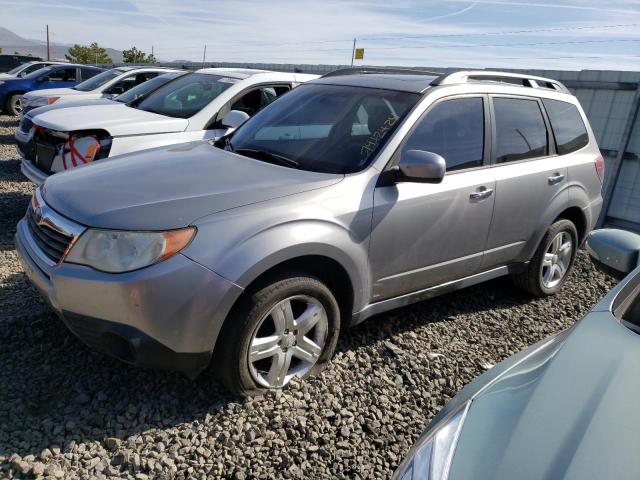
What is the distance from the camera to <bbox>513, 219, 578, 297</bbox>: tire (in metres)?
4.43

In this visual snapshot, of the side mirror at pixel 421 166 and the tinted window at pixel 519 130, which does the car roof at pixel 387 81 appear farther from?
the side mirror at pixel 421 166

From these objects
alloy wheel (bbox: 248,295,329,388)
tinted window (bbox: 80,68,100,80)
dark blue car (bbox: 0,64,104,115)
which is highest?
alloy wheel (bbox: 248,295,329,388)

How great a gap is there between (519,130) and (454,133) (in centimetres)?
78

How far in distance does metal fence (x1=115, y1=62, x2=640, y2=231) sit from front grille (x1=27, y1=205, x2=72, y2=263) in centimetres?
678

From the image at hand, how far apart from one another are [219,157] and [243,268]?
44.7 inches

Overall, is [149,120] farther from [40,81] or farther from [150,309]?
[40,81]

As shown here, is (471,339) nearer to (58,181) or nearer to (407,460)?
(407,460)

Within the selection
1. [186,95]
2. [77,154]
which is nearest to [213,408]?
[77,154]

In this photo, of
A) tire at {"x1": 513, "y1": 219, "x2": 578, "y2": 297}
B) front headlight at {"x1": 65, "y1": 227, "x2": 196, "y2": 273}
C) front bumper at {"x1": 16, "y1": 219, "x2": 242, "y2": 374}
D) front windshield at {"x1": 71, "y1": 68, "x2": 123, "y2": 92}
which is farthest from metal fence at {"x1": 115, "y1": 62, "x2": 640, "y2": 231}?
front windshield at {"x1": 71, "y1": 68, "x2": 123, "y2": 92}

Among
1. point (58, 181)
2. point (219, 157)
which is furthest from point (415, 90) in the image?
point (58, 181)

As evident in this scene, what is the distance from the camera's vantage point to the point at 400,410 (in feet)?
9.97

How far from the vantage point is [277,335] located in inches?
114

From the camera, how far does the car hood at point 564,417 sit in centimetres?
140

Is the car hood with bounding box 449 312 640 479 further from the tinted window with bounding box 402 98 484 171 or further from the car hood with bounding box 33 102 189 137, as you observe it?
the car hood with bounding box 33 102 189 137
